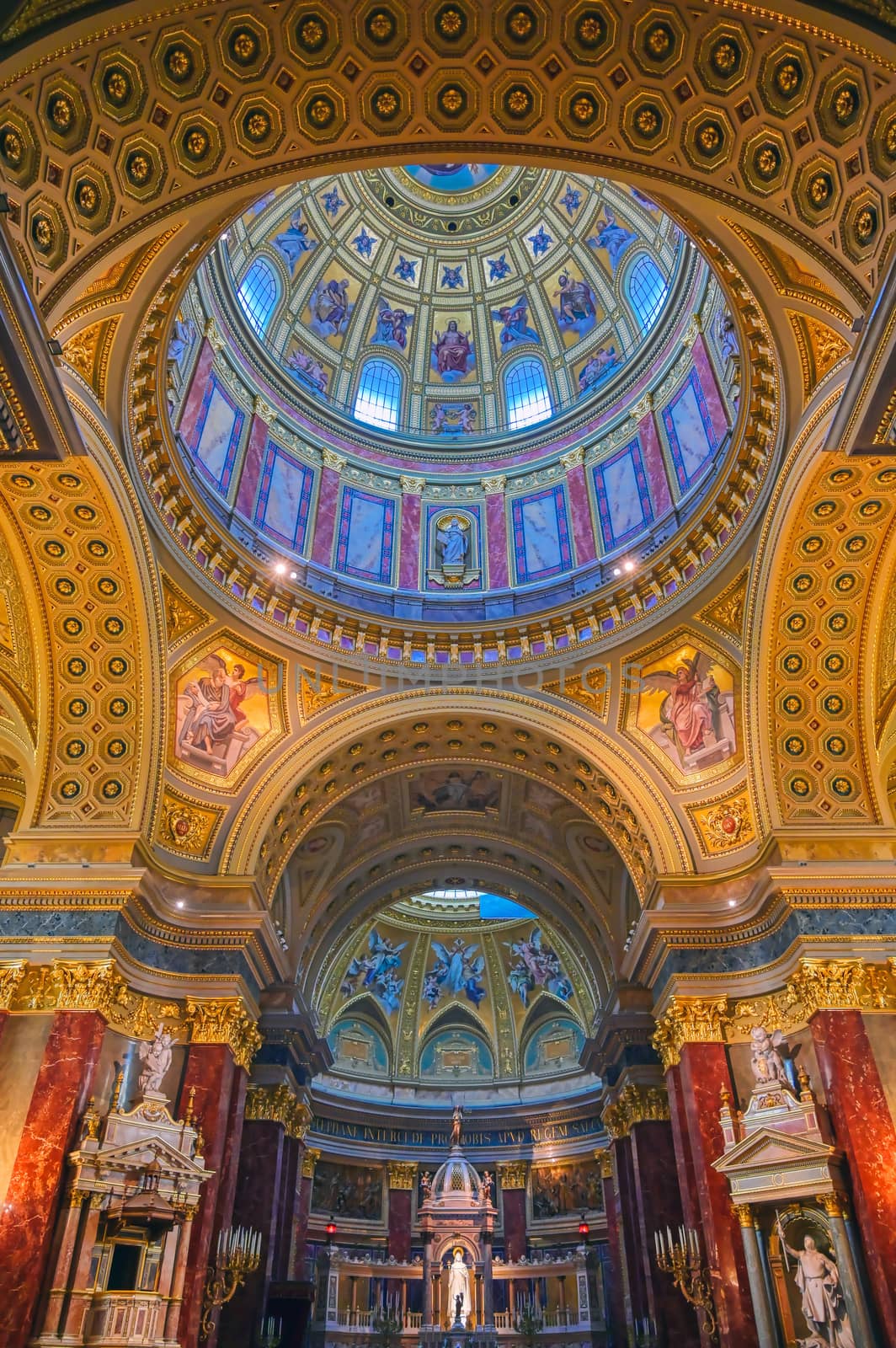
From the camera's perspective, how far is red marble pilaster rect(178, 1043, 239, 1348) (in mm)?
14727

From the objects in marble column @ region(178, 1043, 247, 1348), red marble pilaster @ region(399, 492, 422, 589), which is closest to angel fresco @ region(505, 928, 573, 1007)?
red marble pilaster @ region(399, 492, 422, 589)

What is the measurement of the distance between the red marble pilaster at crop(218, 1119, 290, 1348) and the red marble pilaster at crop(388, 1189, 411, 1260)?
29.8 ft

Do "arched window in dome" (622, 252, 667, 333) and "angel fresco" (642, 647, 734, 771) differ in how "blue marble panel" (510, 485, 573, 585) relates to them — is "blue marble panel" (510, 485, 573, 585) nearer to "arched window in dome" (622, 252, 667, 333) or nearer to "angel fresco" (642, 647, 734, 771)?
"angel fresco" (642, 647, 734, 771)

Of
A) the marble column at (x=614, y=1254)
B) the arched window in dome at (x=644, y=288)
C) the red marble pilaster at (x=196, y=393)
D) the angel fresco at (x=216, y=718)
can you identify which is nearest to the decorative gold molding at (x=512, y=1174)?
the marble column at (x=614, y=1254)

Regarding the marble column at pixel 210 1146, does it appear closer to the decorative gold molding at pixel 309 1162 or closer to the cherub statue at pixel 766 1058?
the cherub statue at pixel 766 1058

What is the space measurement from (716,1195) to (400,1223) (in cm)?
1883

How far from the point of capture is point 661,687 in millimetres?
20609

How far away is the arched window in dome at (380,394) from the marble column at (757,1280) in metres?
20.4

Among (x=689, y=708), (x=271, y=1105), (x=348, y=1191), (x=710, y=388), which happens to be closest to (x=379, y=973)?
(x=348, y=1191)

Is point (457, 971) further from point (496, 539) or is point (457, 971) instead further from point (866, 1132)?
point (866, 1132)

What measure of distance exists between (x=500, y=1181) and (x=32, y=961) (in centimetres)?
2184

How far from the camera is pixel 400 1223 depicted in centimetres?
3050

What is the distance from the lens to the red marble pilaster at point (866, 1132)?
512 inches

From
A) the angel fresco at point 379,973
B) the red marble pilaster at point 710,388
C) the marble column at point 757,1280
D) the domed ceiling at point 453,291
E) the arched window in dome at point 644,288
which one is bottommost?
the marble column at point 757,1280
